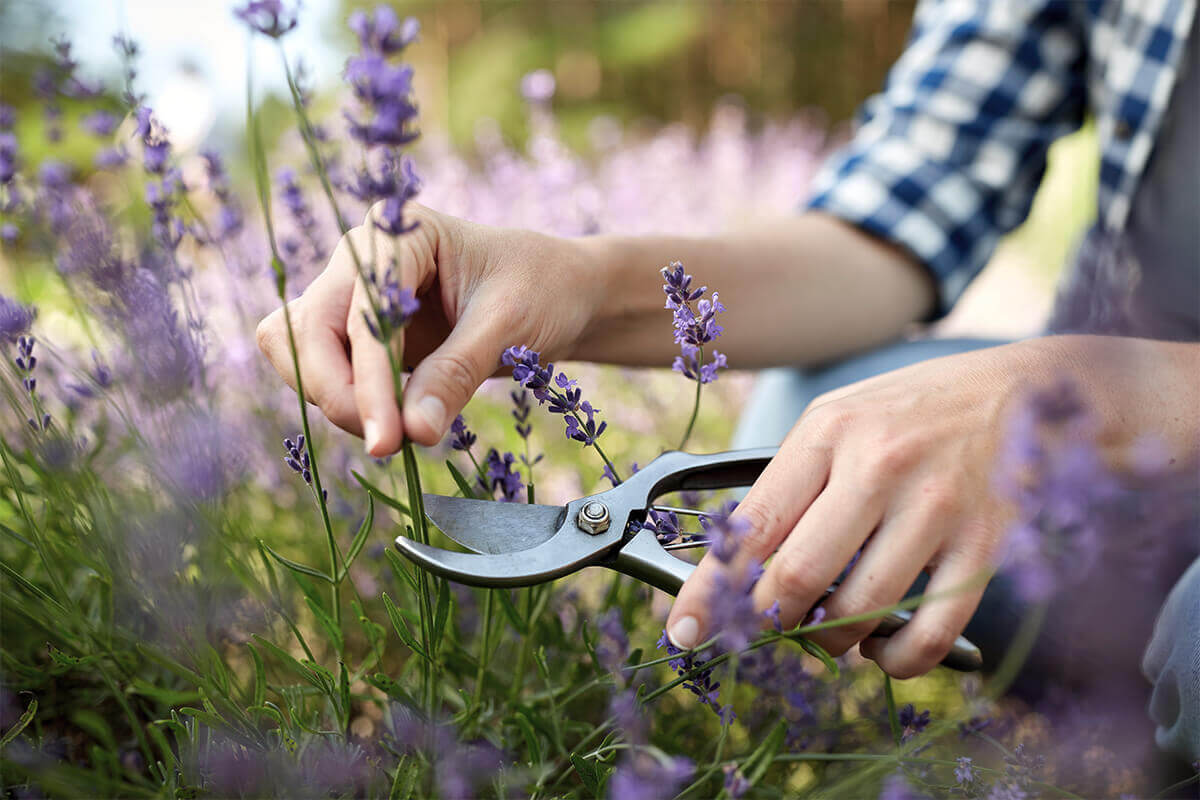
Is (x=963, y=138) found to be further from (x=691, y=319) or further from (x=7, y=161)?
(x=7, y=161)

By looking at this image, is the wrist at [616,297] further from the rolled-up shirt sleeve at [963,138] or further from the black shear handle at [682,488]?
the rolled-up shirt sleeve at [963,138]

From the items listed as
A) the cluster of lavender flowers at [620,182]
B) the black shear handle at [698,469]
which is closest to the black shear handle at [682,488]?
the black shear handle at [698,469]

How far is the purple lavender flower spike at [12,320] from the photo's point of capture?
114 cm

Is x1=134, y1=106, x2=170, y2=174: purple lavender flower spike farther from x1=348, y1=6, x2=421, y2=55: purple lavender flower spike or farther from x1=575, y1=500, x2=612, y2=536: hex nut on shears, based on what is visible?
x1=575, y1=500, x2=612, y2=536: hex nut on shears

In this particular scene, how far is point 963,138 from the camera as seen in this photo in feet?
6.86

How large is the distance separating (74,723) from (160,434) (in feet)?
1.49

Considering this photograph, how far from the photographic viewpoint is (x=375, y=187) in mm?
737

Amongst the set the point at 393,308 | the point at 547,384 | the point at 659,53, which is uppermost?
the point at 659,53

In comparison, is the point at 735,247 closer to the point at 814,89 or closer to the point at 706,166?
the point at 706,166

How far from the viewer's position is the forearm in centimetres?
139

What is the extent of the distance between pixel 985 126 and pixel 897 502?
4.82ft

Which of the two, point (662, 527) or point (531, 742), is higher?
point (662, 527)

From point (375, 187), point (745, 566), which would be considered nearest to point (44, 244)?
point (375, 187)

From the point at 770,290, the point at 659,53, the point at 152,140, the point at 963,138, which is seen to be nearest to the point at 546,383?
the point at 152,140
